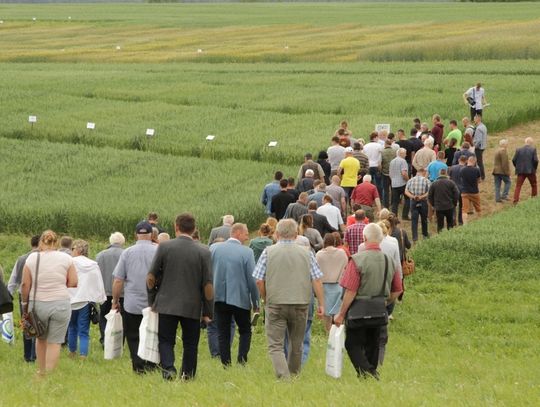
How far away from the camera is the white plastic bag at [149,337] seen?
43.5 ft

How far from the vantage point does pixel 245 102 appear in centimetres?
4466

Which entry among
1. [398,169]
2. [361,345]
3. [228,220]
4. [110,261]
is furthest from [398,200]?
[361,345]

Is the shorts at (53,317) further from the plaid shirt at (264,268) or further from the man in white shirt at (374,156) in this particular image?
the man in white shirt at (374,156)

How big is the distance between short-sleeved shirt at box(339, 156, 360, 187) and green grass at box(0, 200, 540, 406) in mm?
3267

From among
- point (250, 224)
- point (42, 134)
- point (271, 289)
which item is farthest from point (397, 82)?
point (271, 289)

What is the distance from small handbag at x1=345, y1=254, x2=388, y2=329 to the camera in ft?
42.7

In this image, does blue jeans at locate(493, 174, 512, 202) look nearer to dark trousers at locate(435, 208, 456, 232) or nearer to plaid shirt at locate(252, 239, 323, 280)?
dark trousers at locate(435, 208, 456, 232)

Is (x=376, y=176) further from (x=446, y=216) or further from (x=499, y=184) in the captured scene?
(x=446, y=216)

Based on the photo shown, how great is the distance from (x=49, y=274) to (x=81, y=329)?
258 cm

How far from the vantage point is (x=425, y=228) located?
82.4ft

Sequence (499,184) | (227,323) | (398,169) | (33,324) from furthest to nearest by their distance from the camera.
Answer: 1. (499,184)
2. (398,169)
3. (227,323)
4. (33,324)

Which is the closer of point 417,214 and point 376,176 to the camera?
point 417,214

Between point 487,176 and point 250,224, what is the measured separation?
294 inches

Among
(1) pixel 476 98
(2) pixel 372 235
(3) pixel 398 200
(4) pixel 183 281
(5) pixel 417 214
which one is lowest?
(3) pixel 398 200
